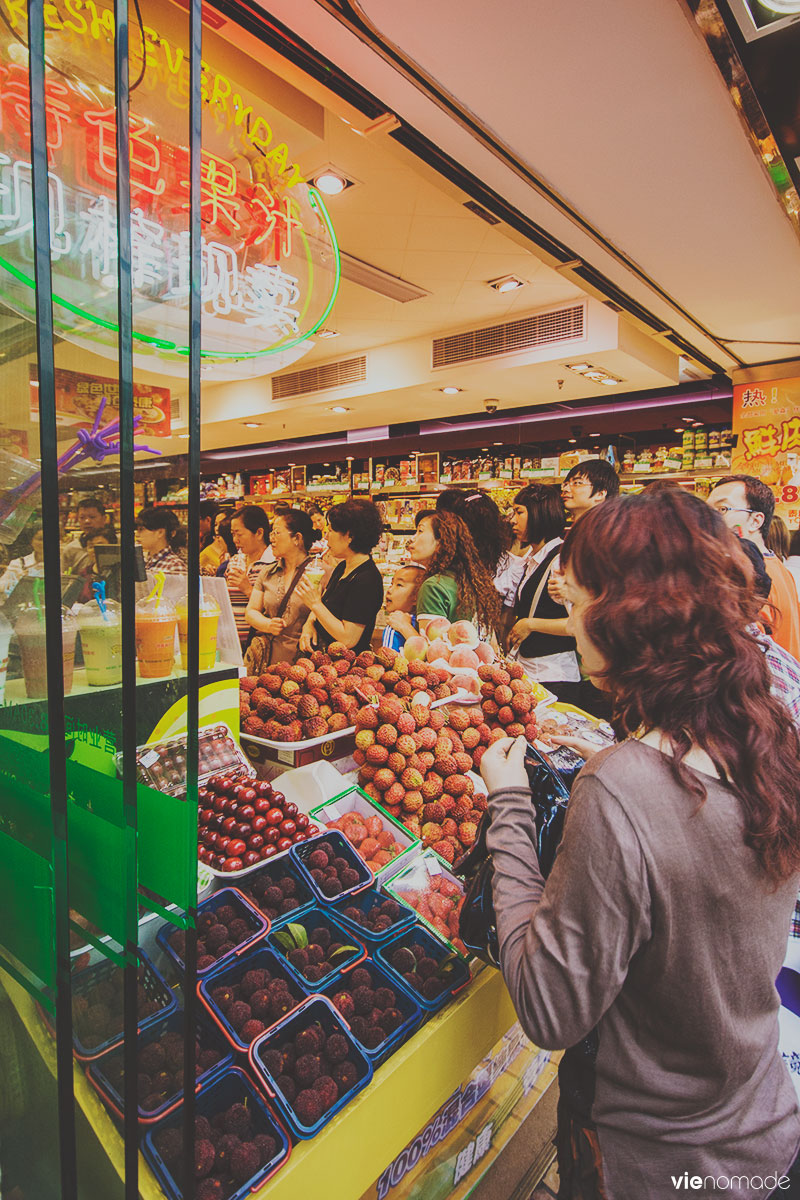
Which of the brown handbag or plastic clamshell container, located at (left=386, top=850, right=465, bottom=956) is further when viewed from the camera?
the brown handbag

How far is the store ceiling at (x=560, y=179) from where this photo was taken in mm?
2129

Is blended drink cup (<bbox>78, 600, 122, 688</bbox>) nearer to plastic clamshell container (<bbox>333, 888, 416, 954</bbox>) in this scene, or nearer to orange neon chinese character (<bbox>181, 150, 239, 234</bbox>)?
plastic clamshell container (<bbox>333, 888, 416, 954</bbox>)

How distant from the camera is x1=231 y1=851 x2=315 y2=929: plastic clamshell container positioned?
1470mm

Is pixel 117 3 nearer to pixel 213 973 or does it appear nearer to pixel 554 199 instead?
pixel 213 973

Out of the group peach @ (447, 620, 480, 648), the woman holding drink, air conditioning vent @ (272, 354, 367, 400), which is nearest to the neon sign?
peach @ (447, 620, 480, 648)

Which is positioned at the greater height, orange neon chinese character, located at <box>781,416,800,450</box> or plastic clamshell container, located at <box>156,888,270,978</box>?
orange neon chinese character, located at <box>781,416,800,450</box>

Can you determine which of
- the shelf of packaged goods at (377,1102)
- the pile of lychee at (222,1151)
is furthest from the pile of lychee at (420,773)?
the pile of lychee at (222,1151)

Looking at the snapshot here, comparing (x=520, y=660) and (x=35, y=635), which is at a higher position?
(x=35, y=635)

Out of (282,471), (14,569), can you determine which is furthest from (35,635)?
(282,471)

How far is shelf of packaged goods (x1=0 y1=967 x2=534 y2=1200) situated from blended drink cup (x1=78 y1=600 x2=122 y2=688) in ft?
1.87

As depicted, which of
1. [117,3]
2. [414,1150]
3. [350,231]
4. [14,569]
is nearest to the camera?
[117,3]

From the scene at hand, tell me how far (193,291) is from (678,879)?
0.92 meters

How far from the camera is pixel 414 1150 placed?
1.44 meters

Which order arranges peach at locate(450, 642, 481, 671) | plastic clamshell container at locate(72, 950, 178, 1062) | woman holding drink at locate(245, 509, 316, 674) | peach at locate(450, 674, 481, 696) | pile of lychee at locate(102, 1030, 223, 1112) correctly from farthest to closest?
1. woman holding drink at locate(245, 509, 316, 674)
2. peach at locate(450, 642, 481, 671)
3. peach at locate(450, 674, 481, 696)
4. pile of lychee at locate(102, 1030, 223, 1112)
5. plastic clamshell container at locate(72, 950, 178, 1062)
